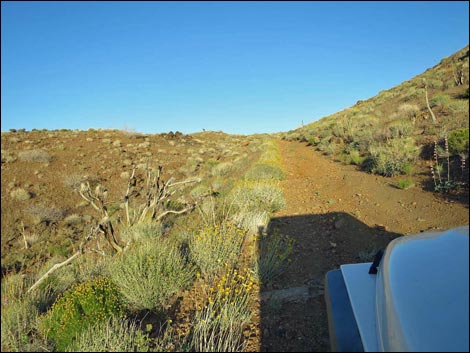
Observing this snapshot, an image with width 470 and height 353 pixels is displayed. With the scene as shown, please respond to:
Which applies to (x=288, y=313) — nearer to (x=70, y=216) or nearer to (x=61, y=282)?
(x=61, y=282)

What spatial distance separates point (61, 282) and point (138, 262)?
1906 mm

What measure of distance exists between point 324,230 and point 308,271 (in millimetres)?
1766

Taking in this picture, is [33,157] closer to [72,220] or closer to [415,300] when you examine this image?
[72,220]

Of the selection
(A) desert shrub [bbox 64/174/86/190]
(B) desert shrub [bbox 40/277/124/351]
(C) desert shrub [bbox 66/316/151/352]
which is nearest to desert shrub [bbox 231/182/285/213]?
(B) desert shrub [bbox 40/277/124/351]

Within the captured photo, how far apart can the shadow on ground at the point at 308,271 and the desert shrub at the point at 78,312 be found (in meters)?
1.97

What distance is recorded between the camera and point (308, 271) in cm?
463

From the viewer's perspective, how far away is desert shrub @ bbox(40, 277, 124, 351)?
309 cm

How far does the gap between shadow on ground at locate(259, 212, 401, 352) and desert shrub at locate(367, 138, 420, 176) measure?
6.60 ft

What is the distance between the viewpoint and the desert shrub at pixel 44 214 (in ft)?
41.0

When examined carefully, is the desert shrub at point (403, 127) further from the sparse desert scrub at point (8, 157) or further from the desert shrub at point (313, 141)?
the sparse desert scrub at point (8, 157)

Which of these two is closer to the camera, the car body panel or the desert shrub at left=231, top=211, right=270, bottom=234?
the car body panel

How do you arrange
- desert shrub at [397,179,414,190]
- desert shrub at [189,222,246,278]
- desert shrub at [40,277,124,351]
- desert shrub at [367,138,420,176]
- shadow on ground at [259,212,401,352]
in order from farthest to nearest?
desert shrub at [367,138,420,176]
desert shrub at [189,222,246,278]
desert shrub at [397,179,414,190]
shadow on ground at [259,212,401,352]
desert shrub at [40,277,124,351]

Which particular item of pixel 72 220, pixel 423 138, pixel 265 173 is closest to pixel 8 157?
pixel 72 220

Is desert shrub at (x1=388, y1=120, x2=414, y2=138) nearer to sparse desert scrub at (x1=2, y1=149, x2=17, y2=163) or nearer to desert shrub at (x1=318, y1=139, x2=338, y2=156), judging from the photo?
desert shrub at (x1=318, y1=139, x2=338, y2=156)
